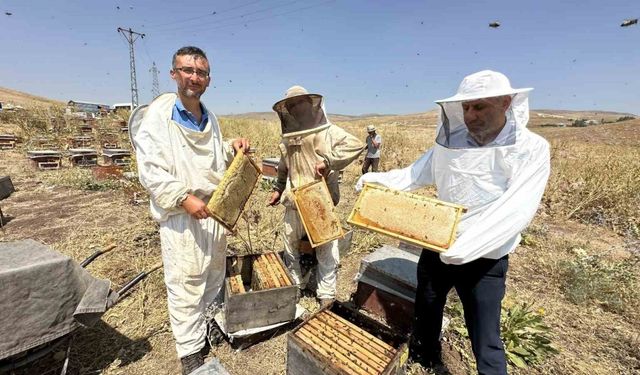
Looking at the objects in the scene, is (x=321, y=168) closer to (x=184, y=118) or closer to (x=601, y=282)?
(x=184, y=118)

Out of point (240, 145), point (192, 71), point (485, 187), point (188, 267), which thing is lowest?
point (188, 267)

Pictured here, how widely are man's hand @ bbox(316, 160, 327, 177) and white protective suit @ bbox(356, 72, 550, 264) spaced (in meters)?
1.28

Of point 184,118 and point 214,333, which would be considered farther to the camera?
point 214,333

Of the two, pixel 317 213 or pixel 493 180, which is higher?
pixel 493 180

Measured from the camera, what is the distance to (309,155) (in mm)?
3373

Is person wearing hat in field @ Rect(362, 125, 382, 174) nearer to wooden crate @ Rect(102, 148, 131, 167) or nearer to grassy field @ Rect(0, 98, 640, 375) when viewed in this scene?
grassy field @ Rect(0, 98, 640, 375)

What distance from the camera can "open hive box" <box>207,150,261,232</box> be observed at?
95.7 inches

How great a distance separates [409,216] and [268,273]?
1784 millimetres

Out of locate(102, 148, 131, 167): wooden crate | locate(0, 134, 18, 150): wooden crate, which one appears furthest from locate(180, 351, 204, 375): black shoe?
locate(0, 134, 18, 150): wooden crate

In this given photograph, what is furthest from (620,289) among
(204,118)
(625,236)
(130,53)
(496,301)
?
(130,53)

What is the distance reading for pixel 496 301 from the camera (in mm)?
2176

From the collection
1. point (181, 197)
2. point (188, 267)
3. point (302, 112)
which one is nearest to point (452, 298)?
point (302, 112)

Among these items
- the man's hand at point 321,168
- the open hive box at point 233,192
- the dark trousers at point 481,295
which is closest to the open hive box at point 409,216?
the dark trousers at point 481,295

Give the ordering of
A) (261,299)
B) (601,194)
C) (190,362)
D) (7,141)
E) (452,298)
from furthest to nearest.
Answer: (7,141)
(601,194)
(452,298)
(261,299)
(190,362)
